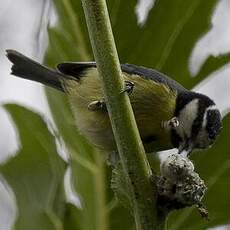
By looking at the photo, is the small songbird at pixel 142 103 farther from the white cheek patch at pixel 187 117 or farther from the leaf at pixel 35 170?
the leaf at pixel 35 170

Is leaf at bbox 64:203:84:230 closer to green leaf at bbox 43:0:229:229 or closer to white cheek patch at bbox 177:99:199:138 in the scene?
green leaf at bbox 43:0:229:229

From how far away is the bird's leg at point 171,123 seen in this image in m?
1.48

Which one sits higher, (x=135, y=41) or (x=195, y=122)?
(x=135, y=41)

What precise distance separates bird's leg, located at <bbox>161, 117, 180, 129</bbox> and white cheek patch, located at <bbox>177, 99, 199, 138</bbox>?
10 millimetres

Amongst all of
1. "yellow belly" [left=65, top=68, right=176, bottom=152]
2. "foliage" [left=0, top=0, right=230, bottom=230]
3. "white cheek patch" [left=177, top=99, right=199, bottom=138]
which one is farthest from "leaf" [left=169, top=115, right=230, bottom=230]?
"yellow belly" [left=65, top=68, right=176, bottom=152]

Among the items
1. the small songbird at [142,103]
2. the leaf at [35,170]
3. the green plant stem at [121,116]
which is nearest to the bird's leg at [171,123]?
the small songbird at [142,103]

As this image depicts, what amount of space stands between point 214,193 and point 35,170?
322 mm

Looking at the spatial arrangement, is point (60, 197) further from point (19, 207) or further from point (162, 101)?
point (162, 101)

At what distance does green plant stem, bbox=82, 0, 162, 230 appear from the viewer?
28.1 inches

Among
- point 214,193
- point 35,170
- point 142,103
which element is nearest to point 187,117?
point 142,103

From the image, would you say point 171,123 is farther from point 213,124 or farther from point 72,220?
point 72,220

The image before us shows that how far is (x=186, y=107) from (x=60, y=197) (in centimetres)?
45

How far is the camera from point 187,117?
1.50 meters

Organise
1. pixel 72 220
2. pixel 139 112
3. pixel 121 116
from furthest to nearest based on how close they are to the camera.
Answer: pixel 139 112
pixel 72 220
pixel 121 116
